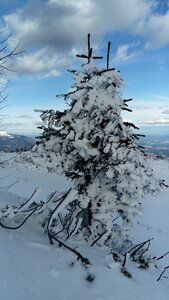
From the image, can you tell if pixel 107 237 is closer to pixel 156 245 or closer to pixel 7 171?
pixel 156 245

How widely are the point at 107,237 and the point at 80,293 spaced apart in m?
2.57

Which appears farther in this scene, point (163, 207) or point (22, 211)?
point (163, 207)

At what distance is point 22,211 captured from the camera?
7086 millimetres

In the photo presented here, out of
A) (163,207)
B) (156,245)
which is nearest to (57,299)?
(156,245)

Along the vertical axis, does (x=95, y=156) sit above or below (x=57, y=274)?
above

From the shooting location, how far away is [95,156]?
7.06 m

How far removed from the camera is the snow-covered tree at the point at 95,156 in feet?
22.0

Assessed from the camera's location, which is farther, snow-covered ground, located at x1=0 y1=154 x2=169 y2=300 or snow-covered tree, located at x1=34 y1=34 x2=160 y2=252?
snow-covered tree, located at x1=34 y1=34 x2=160 y2=252

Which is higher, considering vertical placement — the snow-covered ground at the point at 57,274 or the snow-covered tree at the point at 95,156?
the snow-covered tree at the point at 95,156

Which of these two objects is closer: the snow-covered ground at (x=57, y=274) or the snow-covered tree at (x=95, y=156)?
the snow-covered ground at (x=57, y=274)

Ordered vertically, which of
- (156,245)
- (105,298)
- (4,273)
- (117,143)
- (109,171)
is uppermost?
(117,143)

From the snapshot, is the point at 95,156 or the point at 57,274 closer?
the point at 57,274

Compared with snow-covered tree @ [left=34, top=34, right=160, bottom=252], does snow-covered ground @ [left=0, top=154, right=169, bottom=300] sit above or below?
below

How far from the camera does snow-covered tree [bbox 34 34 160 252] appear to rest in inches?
264
